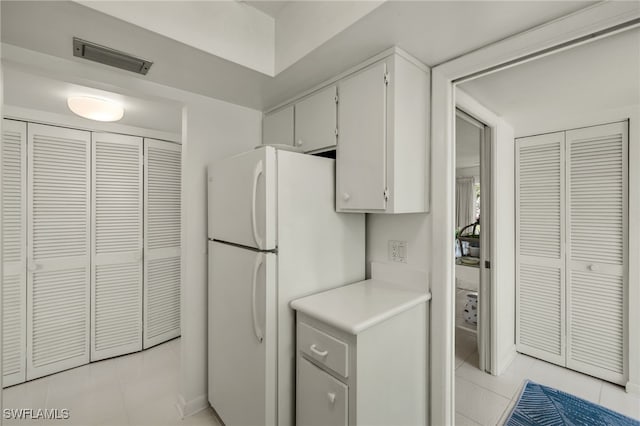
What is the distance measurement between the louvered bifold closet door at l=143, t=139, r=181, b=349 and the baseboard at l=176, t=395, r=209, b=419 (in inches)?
46.5

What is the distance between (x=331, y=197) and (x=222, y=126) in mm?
1102

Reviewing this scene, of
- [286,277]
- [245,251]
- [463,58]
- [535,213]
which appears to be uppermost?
[463,58]

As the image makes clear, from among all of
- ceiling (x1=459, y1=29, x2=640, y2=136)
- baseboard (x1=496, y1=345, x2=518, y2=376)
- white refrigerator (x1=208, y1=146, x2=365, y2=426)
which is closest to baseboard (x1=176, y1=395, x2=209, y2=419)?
white refrigerator (x1=208, y1=146, x2=365, y2=426)

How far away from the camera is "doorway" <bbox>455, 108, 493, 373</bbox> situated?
2.21 m

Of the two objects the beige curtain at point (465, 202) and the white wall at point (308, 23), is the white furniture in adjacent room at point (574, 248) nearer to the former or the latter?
the beige curtain at point (465, 202)

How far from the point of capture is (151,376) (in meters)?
2.50

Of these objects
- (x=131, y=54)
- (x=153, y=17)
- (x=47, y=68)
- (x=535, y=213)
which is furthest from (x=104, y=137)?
(x=535, y=213)

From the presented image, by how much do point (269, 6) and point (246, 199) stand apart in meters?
1.15

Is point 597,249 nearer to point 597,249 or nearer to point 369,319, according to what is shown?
point 597,249

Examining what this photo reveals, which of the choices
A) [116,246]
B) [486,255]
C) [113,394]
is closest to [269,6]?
[486,255]

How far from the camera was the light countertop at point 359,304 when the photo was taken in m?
1.27

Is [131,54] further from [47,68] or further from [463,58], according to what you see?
[463,58]

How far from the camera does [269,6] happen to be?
1.70 meters

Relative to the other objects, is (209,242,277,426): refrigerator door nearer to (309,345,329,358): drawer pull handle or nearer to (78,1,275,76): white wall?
(309,345,329,358): drawer pull handle
